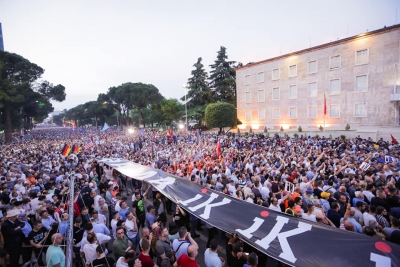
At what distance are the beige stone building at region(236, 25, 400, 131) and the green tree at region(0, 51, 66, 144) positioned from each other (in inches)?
1354

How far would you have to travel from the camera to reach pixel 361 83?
30.0m

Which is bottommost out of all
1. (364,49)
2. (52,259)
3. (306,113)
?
(52,259)

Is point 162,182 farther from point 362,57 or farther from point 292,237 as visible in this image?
point 362,57

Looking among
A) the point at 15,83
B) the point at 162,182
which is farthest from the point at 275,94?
the point at 15,83

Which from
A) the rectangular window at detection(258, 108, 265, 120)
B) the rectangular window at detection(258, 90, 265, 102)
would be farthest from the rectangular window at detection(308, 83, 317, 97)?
the rectangular window at detection(258, 108, 265, 120)

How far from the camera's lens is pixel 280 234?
3871mm

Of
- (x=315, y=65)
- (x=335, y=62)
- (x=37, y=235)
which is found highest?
(x=315, y=65)

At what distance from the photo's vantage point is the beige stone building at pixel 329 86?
27.6 meters

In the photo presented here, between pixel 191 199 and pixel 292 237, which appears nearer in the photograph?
pixel 292 237

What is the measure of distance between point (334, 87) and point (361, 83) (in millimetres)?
3270

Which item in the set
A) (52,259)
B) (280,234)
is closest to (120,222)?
(52,259)

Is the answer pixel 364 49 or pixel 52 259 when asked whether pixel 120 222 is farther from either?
pixel 364 49

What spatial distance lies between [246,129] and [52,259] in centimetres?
4118

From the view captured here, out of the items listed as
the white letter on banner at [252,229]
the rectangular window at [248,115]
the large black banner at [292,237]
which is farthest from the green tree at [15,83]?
the rectangular window at [248,115]
